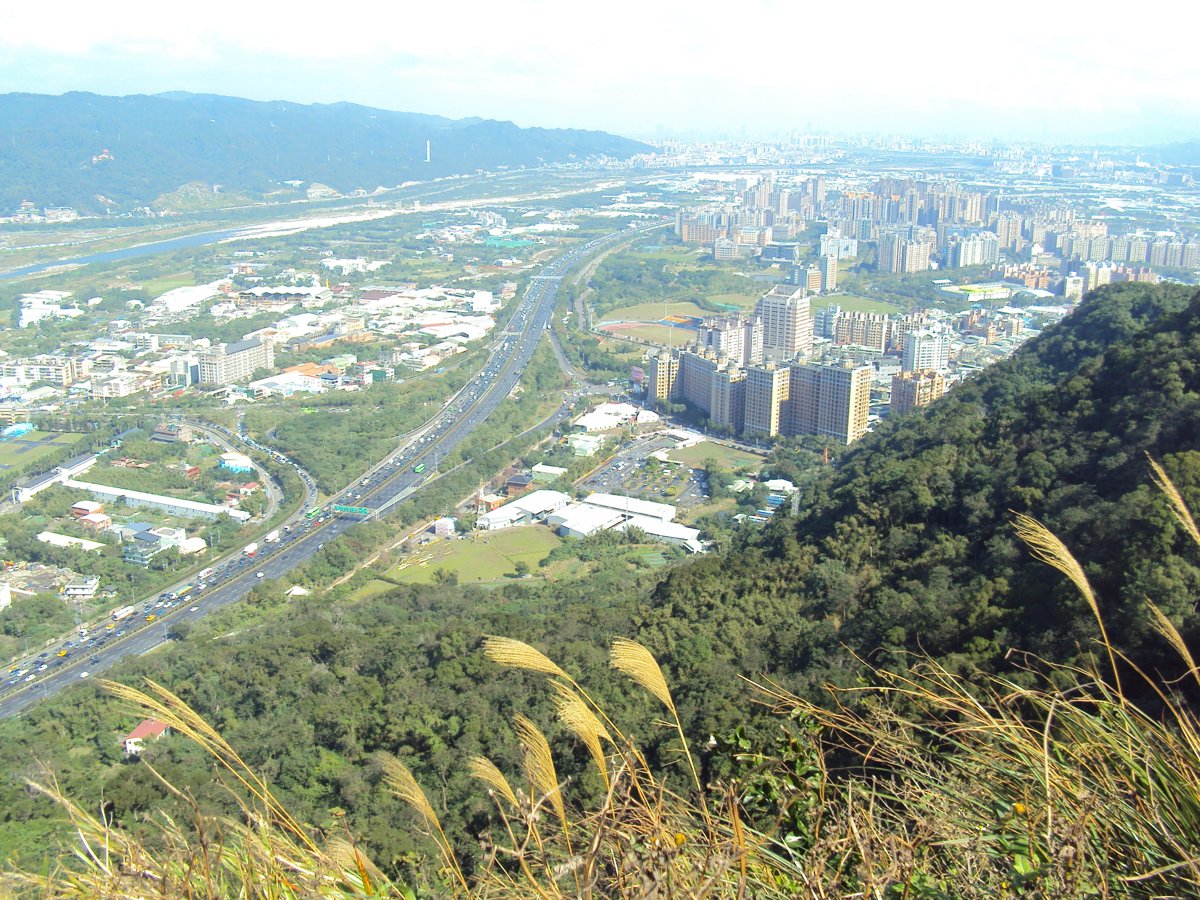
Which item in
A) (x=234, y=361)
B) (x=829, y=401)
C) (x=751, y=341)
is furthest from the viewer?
(x=751, y=341)

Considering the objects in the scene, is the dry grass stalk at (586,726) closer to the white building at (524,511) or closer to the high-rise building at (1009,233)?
the white building at (524,511)

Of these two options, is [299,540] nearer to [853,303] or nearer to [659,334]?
[659,334]

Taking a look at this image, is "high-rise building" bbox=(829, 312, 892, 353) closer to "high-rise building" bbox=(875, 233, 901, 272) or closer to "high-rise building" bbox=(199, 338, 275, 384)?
"high-rise building" bbox=(875, 233, 901, 272)

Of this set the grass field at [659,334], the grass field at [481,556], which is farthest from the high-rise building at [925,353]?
the grass field at [481,556]

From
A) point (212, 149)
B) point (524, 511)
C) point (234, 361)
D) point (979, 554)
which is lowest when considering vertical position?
point (524, 511)

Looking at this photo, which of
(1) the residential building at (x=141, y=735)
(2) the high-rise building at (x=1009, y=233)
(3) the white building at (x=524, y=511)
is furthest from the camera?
(2) the high-rise building at (x=1009, y=233)

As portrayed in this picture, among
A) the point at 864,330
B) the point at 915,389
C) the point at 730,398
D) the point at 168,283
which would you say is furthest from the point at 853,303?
the point at 168,283

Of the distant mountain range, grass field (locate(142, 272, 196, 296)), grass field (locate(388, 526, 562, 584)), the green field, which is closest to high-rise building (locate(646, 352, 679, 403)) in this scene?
grass field (locate(388, 526, 562, 584))
